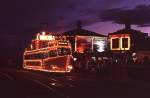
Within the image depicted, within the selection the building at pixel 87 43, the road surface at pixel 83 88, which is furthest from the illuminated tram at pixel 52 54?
the building at pixel 87 43

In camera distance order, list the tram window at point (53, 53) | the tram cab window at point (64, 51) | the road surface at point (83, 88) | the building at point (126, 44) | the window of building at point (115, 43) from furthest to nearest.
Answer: the window of building at point (115, 43), the building at point (126, 44), the tram window at point (53, 53), the tram cab window at point (64, 51), the road surface at point (83, 88)

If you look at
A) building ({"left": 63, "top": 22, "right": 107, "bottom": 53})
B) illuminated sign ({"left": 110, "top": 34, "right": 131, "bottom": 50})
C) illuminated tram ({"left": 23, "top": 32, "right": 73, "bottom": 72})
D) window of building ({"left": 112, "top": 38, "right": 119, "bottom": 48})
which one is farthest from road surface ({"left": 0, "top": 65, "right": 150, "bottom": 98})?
building ({"left": 63, "top": 22, "right": 107, "bottom": 53})

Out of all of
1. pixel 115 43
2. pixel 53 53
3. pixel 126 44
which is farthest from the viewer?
pixel 115 43

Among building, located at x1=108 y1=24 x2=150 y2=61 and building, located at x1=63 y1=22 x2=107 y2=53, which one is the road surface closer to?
building, located at x1=108 y1=24 x2=150 y2=61

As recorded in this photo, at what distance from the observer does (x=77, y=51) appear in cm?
9288

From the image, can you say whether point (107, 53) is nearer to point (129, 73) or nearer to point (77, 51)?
point (77, 51)

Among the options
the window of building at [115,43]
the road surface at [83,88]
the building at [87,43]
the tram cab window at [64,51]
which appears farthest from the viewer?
the building at [87,43]

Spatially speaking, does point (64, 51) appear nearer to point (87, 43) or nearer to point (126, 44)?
point (126, 44)

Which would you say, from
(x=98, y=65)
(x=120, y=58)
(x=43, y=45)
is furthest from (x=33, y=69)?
(x=120, y=58)

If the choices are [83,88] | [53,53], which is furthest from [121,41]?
[83,88]

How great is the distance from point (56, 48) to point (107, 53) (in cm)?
3530

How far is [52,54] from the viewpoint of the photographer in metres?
58.5

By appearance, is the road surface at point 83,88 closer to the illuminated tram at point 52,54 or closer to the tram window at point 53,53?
the illuminated tram at point 52,54

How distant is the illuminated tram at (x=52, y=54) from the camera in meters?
57.8
